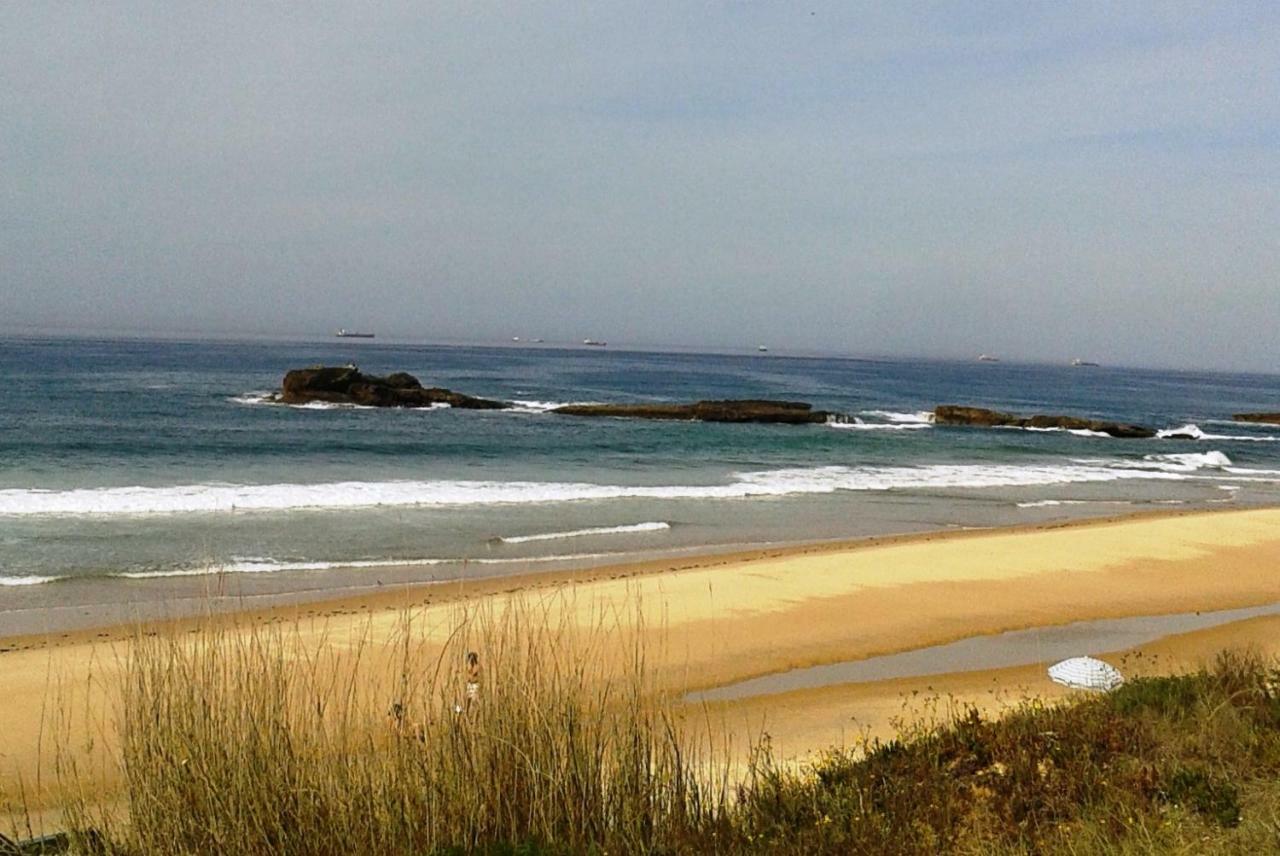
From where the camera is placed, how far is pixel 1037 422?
50062mm

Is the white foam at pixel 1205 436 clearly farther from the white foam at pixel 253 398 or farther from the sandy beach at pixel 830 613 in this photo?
the white foam at pixel 253 398

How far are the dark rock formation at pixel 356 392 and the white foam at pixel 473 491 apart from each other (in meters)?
22.6

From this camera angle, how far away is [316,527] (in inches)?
709

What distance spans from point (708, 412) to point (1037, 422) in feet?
58.4

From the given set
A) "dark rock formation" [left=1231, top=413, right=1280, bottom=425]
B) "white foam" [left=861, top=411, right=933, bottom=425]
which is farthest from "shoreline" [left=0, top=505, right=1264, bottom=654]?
"dark rock formation" [left=1231, top=413, right=1280, bottom=425]

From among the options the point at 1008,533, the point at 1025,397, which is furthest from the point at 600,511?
the point at 1025,397

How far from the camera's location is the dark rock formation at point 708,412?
45.6 meters

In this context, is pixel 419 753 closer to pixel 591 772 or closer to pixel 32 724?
pixel 591 772

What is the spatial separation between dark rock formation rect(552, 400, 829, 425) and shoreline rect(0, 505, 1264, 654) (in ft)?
84.1

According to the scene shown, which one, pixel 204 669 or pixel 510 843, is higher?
pixel 204 669

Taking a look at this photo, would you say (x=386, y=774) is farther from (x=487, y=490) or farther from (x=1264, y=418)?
(x=1264, y=418)

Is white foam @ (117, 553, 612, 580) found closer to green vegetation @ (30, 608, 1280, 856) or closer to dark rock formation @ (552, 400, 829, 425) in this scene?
green vegetation @ (30, 608, 1280, 856)

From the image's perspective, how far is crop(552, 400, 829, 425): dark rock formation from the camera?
4557 cm

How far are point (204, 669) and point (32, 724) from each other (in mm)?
4980
